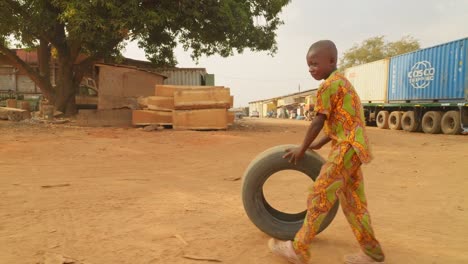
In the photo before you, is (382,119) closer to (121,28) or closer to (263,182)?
(121,28)

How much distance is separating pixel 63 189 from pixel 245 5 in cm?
1233

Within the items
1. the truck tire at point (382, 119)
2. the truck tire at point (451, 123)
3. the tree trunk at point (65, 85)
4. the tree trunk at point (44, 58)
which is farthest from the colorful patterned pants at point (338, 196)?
the truck tire at point (382, 119)

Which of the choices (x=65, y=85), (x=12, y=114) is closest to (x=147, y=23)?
(x=65, y=85)

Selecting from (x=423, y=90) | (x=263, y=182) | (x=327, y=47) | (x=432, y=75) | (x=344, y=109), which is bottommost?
(x=263, y=182)

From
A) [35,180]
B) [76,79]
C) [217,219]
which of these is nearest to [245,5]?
[76,79]

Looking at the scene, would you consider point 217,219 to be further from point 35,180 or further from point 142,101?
point 142,101

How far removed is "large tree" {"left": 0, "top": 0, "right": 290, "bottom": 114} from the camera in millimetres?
11734

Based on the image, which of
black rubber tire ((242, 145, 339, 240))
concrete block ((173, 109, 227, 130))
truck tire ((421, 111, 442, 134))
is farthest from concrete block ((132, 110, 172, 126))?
truck tire ((421, 111, 442, 134))

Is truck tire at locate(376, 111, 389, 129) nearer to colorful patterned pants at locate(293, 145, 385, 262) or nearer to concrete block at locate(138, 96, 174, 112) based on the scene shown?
concrete block at locate(138, 96, 174, 112)

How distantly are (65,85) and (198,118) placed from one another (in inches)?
279

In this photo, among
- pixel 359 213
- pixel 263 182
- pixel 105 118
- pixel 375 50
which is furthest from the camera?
pixel 375 50

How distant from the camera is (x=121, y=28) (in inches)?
468

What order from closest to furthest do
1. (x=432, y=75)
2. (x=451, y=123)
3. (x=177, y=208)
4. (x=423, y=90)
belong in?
(x=177, y=208), (x=451, y=123), (x=432, y=75), (x=423, y=90)

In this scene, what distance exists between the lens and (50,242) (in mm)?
2738
